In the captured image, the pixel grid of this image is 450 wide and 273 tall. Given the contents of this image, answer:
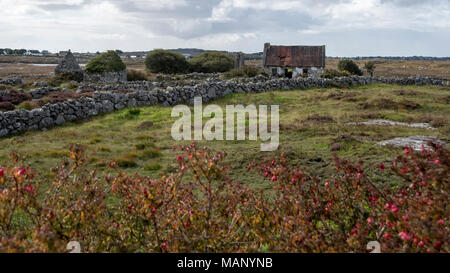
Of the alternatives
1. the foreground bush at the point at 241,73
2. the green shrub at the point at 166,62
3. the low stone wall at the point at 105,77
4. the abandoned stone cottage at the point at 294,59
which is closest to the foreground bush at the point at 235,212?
the foreground bush at the point at 241,73

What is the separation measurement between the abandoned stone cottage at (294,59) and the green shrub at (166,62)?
1216 cm

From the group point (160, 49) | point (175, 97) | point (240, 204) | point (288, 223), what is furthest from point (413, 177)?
point (160, 49)

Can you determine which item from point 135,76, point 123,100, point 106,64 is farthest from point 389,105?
point 106,64

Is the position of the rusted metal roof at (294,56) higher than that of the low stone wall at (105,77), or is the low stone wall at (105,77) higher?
the rusted metal roof at (294,56)

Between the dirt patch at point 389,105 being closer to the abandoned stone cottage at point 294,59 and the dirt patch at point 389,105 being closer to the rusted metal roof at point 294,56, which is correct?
the abandoned stone cottage at point 294,59

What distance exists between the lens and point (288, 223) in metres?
4.84

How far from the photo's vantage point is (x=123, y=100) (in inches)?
913

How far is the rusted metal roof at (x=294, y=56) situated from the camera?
158 feet

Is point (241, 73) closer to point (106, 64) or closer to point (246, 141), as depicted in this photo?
point (106, 64)

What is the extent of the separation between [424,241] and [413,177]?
924 mm

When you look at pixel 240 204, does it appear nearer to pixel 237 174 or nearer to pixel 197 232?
pixel 197 232

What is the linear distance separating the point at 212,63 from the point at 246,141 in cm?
4205
